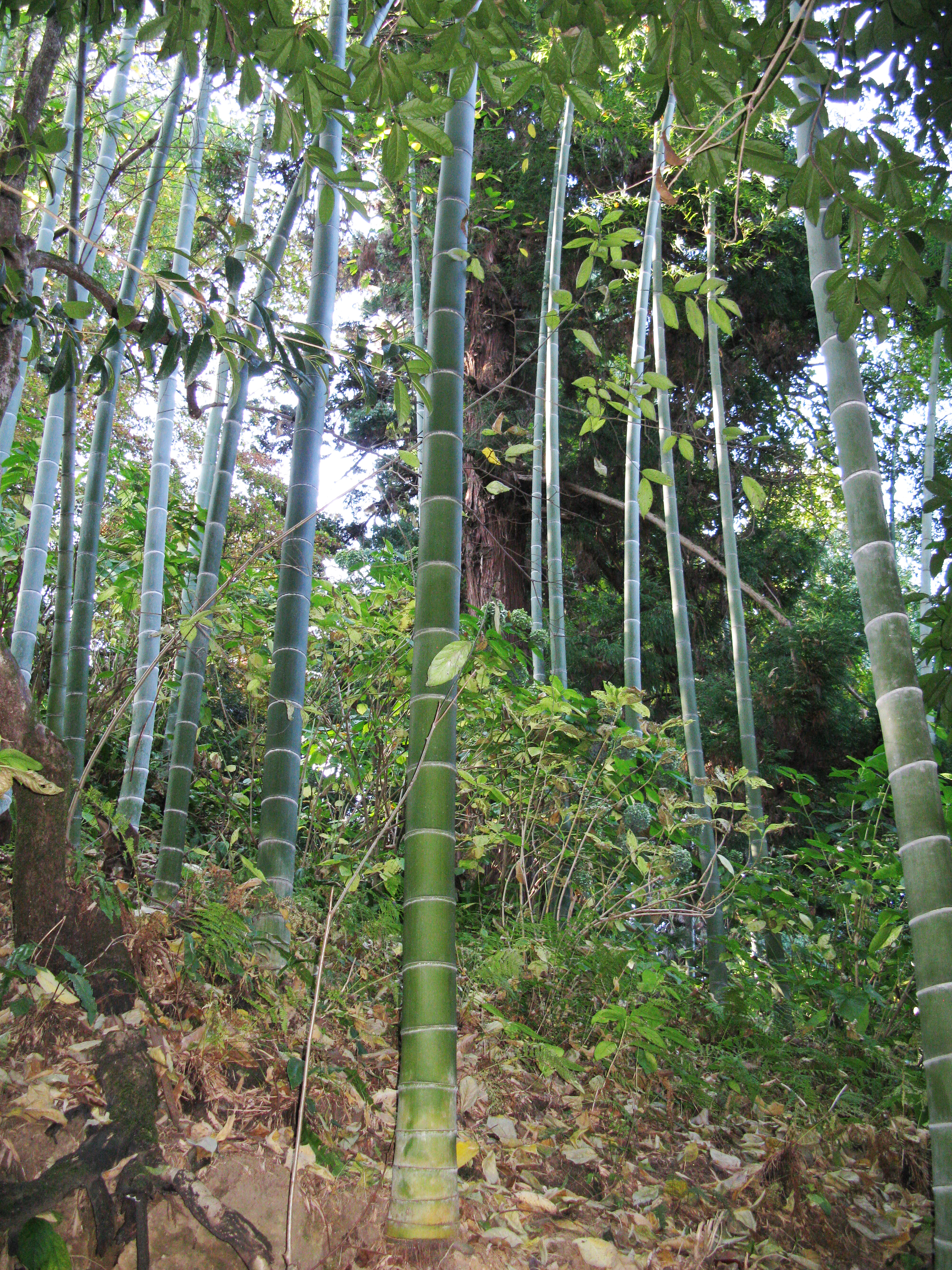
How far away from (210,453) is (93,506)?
6.98 feet

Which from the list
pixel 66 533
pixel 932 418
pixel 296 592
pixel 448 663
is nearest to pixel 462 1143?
pixel 448 663

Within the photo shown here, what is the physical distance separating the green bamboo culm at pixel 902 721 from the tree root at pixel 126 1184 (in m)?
0.99

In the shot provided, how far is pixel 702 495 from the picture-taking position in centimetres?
657

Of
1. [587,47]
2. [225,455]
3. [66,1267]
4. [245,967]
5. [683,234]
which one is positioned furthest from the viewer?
[683,234]

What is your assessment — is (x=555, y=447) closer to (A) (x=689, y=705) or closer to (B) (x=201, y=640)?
(A) (x=689, y=705)

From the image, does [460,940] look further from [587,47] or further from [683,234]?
[683,234]

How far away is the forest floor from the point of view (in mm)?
1223

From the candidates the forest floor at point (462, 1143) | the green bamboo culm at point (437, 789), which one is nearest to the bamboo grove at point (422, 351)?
the green bamboo culm at point (437, 789)

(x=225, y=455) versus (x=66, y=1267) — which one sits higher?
(x=225, y=455)

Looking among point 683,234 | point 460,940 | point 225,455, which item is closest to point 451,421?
point 225,455

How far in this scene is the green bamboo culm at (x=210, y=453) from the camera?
3020 mm

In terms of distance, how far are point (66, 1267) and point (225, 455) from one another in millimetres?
1820

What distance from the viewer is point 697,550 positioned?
616cm

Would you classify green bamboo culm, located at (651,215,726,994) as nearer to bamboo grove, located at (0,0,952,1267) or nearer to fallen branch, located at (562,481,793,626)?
bamboo grove, located at (0,0,952,1267)
